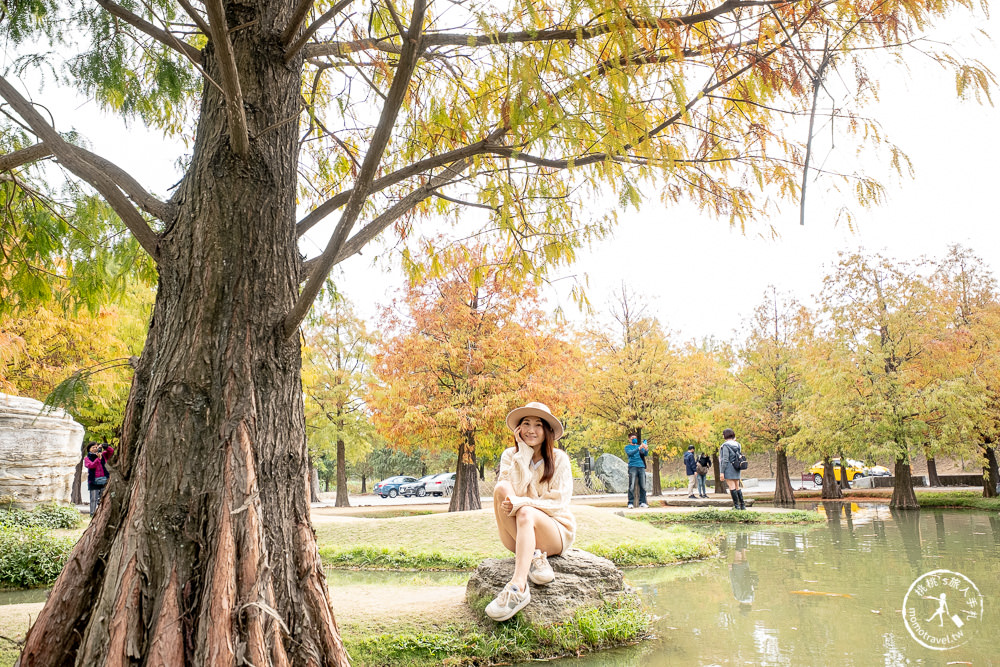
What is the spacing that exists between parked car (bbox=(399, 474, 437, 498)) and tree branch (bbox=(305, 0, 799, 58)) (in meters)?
32.5

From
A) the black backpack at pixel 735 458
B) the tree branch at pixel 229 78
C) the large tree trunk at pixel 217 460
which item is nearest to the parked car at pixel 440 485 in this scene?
the black backpack at pixel 735 458

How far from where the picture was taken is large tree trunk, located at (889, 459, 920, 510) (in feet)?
57.4

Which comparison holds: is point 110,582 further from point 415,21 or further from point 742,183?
point 742,183

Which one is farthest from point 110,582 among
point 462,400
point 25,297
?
point 462,400

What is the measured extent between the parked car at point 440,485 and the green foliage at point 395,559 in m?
24.6

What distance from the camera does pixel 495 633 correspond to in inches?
183

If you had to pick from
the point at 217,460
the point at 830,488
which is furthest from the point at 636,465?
the point at 217,460

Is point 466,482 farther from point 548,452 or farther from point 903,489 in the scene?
point 548,452

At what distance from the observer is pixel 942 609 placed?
18.4 ft

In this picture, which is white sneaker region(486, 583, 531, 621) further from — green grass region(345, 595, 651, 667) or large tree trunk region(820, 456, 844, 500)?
large tree trunk region(820, 456, 844, 500)

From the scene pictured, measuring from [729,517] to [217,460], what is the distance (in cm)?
1366

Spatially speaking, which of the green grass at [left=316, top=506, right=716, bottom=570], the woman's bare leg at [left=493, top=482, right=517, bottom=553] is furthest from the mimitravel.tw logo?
the green grass at [left=316, top=506, right=716, bottom=570]

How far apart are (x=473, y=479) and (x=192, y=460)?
49.2ft

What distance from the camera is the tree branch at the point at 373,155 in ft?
8.65
